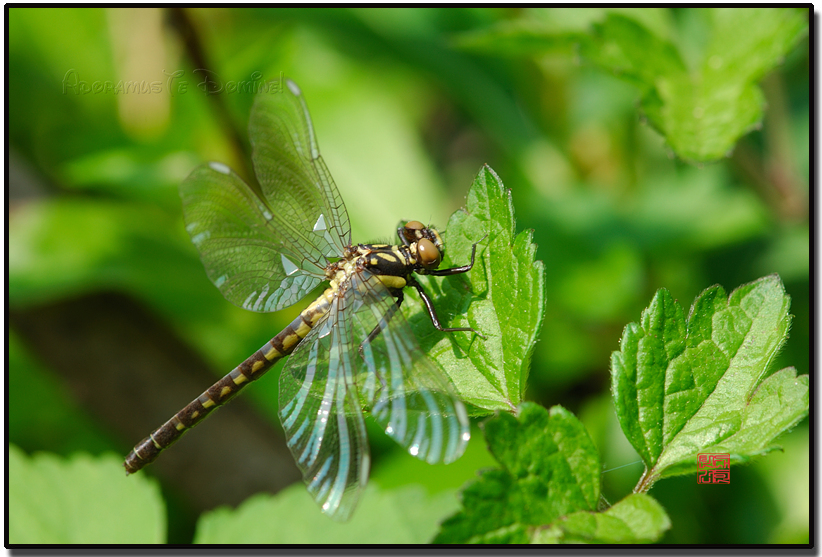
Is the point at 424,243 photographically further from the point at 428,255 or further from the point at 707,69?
the point at 707,69

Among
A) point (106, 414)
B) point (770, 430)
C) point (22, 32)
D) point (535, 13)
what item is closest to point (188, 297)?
point (106, 414)

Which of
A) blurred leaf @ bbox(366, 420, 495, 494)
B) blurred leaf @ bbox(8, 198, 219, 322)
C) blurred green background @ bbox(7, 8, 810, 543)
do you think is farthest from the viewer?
blurred leaf @ bbox(8, 198, 219, 322)

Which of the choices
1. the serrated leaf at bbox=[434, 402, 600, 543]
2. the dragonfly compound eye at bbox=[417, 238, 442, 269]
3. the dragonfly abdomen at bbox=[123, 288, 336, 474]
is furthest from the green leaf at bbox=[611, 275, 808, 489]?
the dragonfly abdomen at bbox=[123, 288, 336, 474]

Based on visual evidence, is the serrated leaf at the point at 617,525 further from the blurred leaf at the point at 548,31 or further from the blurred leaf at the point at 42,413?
the blurred leaf at the point at 42,413

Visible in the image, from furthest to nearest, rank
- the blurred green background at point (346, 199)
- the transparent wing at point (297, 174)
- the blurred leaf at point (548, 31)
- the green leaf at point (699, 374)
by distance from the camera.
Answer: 1. the blurred green background at point (346, 199)
2. the blurred leaf at point (548, 31)
3. the transparent wing at point (297, 174)
4. the green leaf at point (699, 374)

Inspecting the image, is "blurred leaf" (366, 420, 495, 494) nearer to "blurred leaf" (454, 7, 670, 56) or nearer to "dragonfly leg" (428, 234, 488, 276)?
"dragonfly leg" (428, 234, 488, 276)

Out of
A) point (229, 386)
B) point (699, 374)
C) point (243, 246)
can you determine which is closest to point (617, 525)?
point (699, 374)

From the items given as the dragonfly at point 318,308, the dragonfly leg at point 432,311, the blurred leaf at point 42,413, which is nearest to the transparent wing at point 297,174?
the dragonfly at point 318,308
